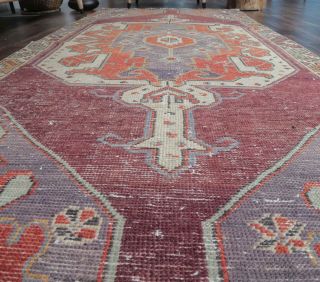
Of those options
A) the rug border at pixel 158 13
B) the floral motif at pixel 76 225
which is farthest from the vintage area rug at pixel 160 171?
the rug border at pixel 158 13

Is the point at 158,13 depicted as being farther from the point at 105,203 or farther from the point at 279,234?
the point at 279,234

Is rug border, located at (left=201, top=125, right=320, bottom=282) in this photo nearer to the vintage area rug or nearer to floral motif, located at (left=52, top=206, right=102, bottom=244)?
the vintage area rug

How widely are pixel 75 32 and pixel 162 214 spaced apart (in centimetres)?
224

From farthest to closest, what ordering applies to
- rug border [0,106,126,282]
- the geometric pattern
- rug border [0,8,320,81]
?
rug border [0,8,320,81], the geometric pattern, rug border [0,106,126,282]

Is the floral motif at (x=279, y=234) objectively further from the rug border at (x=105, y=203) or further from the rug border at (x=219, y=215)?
the rug border at (x=105, y=203)

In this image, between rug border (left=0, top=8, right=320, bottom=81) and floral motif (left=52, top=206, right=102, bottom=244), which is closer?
floral motif (left=52, top=206, right=102, bottom=244)

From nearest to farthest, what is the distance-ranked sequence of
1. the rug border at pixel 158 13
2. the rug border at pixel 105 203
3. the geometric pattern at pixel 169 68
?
the rug border at pixel 105 203, the geometric pattern at pixel 169 68, the rug border at pixel 158 13

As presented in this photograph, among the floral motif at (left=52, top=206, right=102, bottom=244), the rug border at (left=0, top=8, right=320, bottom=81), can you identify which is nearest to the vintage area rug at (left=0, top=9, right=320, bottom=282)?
the floral motif at (left=52, top=206, right=102, bottom=244)

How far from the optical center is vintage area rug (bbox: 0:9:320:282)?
22.3 inches

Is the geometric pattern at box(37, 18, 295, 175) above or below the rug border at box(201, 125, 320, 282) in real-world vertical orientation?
above

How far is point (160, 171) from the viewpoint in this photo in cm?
81

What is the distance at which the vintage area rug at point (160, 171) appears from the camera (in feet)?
1.86

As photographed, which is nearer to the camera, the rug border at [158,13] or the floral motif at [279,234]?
the floral motif at [279,234]

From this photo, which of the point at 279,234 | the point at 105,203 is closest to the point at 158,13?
the point at 105,203
